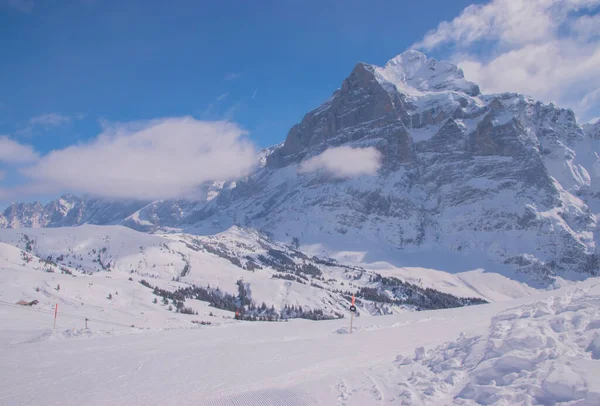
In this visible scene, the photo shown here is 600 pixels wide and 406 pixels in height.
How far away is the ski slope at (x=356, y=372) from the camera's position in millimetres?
8180

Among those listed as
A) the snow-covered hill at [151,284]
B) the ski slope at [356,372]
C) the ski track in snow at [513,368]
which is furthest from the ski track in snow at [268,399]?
the snow-covered hill at [151,284]

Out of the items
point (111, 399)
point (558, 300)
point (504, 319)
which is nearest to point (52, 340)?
point (111, 399)

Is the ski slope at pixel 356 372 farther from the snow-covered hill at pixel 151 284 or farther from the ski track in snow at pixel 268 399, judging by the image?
the snow-covered hill at pixel 151 284

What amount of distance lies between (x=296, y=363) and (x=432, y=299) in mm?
192371

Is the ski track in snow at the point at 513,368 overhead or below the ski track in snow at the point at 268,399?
overhead

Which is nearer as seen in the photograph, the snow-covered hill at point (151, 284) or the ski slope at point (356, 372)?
the ski slope at point (356, 372)

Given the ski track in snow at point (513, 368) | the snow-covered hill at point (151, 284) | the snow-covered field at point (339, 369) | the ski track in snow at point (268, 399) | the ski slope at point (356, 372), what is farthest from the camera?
the snow-covered hill at point (151, 284)

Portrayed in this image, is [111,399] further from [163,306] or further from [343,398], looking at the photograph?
[163,306]

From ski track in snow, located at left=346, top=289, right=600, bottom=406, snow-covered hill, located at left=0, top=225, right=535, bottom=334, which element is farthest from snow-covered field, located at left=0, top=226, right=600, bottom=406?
snow-covered hill, located at left=0, top=225, right=535, bottom=334

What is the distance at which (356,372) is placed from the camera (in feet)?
38.6

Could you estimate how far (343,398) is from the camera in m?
9.48

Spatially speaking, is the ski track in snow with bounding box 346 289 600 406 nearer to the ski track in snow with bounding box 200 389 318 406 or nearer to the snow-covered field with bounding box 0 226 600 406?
the snow-covered field with bounding box 0 226 600 406

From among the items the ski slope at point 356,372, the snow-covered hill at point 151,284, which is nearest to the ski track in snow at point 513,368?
the ski slope at point 356,372

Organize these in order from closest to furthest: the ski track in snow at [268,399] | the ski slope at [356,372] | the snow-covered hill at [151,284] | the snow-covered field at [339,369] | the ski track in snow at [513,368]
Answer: the ski track in snow at [513,368], the ski slope at [356,372], the snow-covered field at [339,369], the ski track in snow at [268,399], the snow-covered hill at [151,284]
